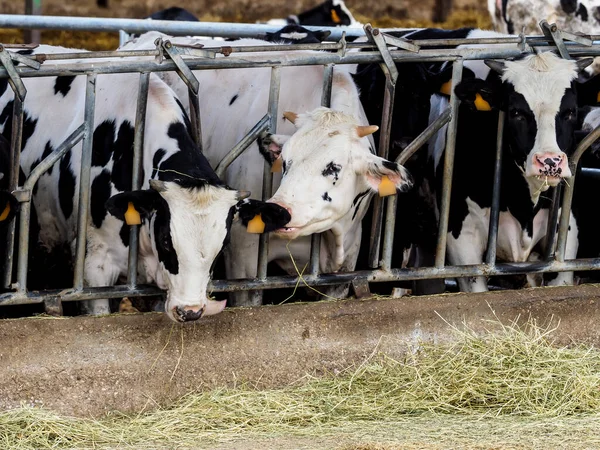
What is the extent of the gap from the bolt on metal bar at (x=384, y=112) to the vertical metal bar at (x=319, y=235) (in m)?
0.27

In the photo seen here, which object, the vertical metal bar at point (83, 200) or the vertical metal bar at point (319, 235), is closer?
the vertical metal bar at point (83, 200)

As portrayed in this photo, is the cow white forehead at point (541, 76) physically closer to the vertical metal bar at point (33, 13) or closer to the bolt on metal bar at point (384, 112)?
the bolt on metal bar at point (384, 112)

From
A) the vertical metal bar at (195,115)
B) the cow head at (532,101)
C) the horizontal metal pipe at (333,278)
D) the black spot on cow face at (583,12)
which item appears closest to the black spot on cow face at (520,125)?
the cow head at (532,101)

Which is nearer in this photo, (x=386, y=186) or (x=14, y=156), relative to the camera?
(x=14, y=156)

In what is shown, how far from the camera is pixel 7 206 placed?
16.9ft

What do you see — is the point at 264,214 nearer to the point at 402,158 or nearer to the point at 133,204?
the point at 133,204

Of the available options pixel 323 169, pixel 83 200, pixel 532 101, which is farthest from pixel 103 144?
pixel 532 101

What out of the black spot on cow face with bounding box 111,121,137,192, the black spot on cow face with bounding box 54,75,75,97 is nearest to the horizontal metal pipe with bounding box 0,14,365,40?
the black spot on cow face with bounding box 54,75,75,97

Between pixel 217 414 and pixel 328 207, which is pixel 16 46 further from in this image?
pixel 217 414

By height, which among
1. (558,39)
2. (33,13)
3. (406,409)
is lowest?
(406,409)

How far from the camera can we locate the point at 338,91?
20.6ft

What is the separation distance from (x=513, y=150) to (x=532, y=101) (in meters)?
0.29

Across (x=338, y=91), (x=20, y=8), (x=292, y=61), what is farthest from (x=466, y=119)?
(x=20, y=8)

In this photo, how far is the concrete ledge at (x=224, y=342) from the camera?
16.9ft
